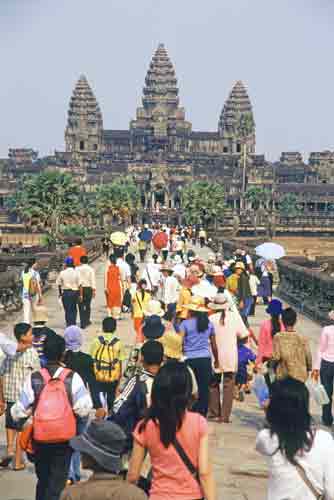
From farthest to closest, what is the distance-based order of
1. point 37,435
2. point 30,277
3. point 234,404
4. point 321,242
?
point 321,242
point 30,277
point 234,404
point 37,435

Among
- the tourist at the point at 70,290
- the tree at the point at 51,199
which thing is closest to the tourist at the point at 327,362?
the tourist at the point at 70,290

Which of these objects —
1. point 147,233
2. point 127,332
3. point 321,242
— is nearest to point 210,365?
point 127,332

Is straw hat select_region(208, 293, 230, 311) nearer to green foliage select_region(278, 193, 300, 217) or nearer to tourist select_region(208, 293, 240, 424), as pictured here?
tourist select_region(208, 293, 240, 424)

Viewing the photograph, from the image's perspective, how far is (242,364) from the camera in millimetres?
15555

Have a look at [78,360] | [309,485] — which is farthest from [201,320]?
[309,485]

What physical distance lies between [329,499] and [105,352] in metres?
5.42

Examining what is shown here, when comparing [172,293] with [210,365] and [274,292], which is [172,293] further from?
[274,292]

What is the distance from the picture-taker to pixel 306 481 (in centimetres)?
671

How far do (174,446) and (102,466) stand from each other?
1.90 feet

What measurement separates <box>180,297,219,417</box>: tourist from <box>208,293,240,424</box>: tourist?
0.76 m

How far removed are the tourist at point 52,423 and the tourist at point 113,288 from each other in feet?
43.5

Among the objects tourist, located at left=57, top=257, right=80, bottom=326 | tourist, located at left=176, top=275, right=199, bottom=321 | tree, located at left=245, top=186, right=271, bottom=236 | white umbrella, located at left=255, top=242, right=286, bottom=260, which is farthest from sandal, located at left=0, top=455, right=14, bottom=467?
tree, located at left=245, top=186, right=271, bottom=236

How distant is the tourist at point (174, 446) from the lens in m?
6.94

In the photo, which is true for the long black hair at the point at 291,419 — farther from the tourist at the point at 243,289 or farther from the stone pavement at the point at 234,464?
the tourist at the point at 243,289
